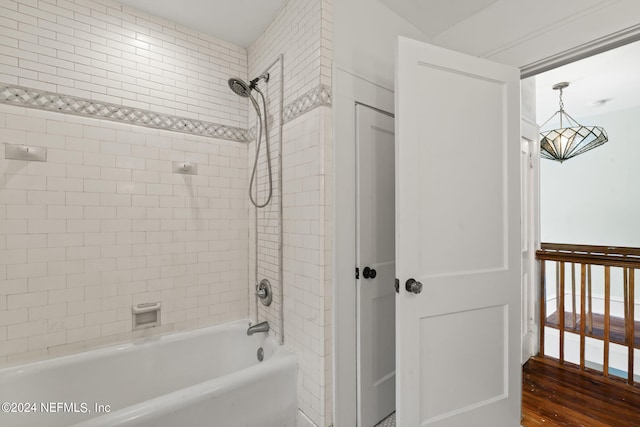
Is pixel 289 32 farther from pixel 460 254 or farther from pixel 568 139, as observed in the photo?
pixel 568 139

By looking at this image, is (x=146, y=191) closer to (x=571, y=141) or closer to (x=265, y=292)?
(x=265, y=292)

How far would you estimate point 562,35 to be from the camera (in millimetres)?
1507

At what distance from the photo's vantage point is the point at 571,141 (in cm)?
314

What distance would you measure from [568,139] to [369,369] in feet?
10.6

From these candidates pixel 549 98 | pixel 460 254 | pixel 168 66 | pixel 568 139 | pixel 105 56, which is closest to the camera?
pixel 460 254

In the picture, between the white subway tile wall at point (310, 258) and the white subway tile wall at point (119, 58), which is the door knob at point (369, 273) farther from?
the white subway tile wall at point (119, 58)

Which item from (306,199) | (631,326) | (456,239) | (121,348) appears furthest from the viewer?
(631,326)

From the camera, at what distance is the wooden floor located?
1843mm

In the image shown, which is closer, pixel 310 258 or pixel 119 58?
pixel 310 258

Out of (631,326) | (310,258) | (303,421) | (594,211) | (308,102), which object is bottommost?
(303,421)

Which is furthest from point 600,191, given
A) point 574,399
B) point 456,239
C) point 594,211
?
point 456,239

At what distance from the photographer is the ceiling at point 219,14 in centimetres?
178

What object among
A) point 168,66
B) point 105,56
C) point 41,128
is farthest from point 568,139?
point 41,128

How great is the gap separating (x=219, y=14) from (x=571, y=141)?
356 centimetres
